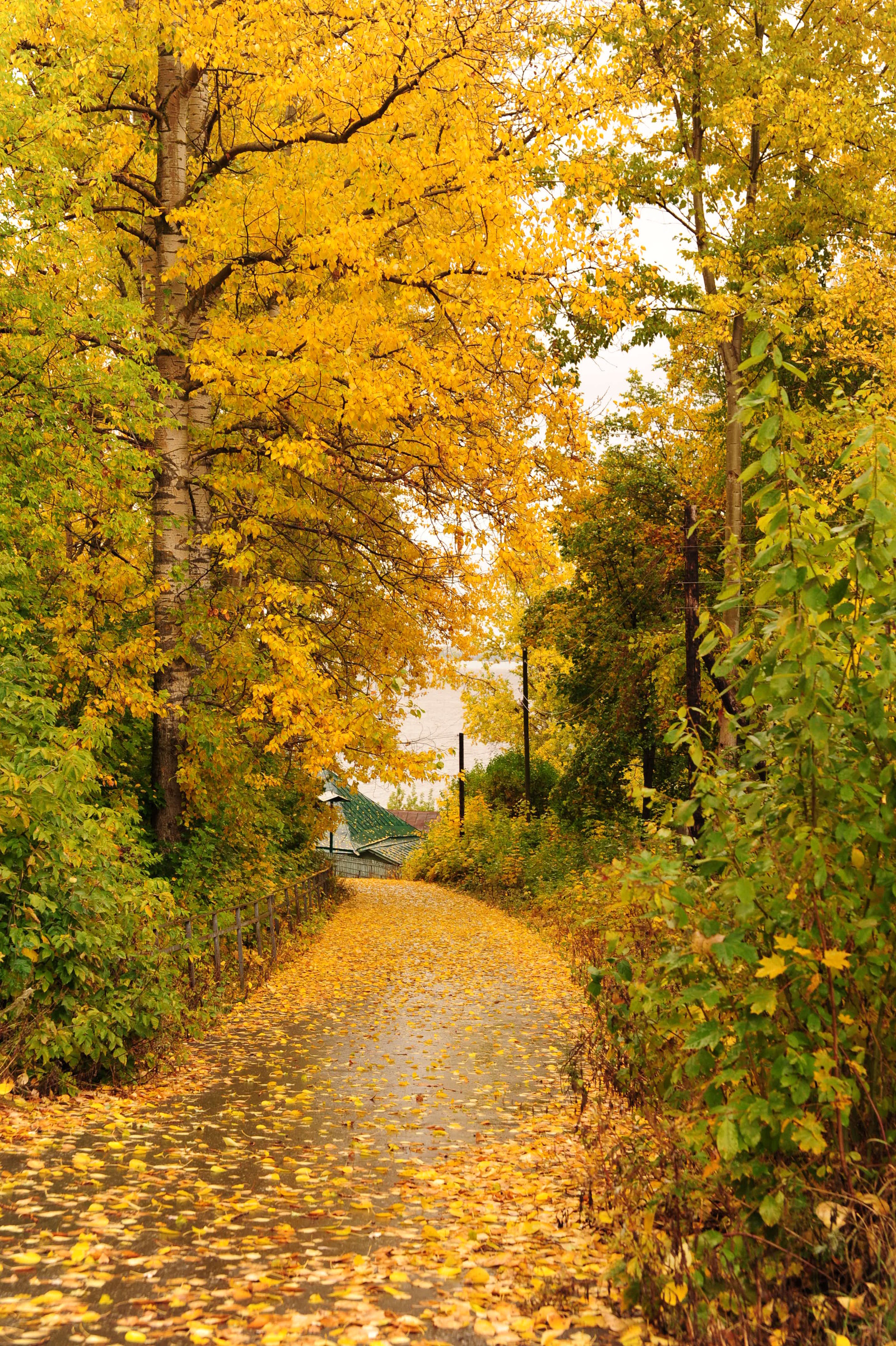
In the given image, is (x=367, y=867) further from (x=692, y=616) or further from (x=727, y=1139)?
(x=727, y=1139)

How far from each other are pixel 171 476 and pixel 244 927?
18.8ft

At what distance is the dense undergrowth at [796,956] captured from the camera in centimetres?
399

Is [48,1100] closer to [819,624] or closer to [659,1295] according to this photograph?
[659,1295]

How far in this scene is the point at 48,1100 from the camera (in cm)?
779

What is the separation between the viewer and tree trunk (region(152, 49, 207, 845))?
14.2 m

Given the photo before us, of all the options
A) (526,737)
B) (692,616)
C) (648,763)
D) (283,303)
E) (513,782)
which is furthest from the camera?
(513,782)

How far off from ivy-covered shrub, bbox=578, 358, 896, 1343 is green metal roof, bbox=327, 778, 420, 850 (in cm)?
4367

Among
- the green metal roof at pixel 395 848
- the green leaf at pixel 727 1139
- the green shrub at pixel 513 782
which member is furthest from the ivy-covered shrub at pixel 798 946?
the green metal roof at pixel 395 848

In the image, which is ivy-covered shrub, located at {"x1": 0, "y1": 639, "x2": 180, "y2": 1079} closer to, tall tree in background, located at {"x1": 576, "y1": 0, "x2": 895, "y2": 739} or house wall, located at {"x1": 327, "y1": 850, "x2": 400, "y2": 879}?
tall tree in background, located at {"x1": 576, "y1": 0, "x2": 895, "y2": 739}

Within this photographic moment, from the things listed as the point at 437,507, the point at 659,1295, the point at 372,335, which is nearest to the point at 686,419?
the point at 437,507

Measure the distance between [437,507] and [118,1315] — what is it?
1122 cm

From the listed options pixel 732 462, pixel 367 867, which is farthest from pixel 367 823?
pixel 732 462

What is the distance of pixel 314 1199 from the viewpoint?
247 inches

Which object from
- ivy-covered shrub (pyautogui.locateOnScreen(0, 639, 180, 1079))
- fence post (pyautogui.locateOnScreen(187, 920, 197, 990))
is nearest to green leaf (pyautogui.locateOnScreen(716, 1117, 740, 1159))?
ivy-covered shrub (pyautogui.locateOnScreen(0, 639, 180, 1079))
